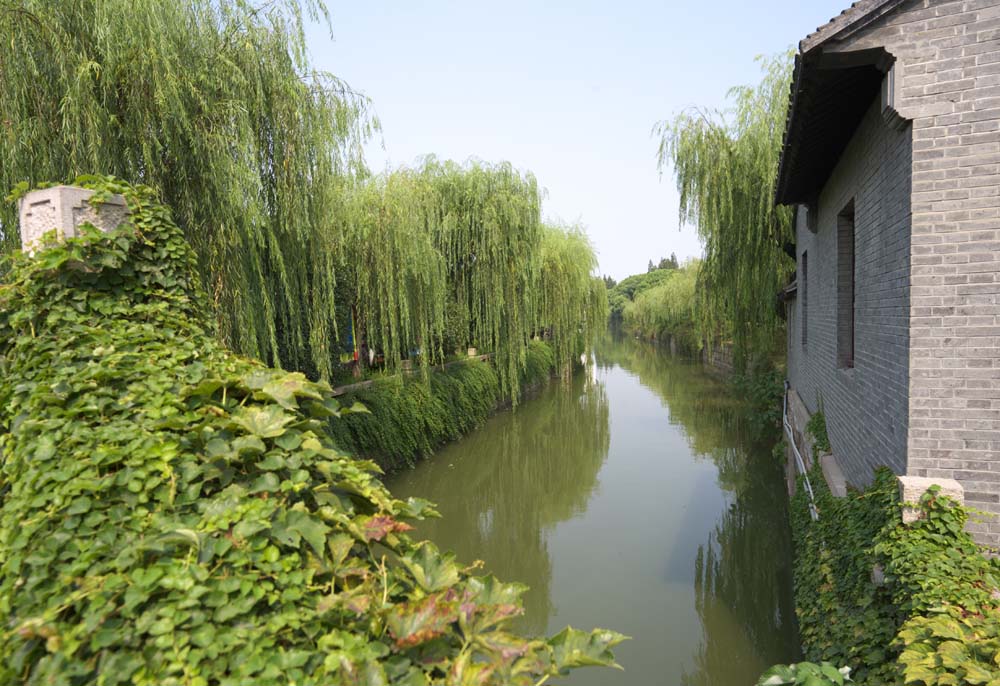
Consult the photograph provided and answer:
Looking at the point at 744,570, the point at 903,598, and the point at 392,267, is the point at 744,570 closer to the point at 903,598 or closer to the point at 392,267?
the point at 903,598

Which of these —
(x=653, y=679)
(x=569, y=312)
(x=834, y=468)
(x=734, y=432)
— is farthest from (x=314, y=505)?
(x=569, y=312)

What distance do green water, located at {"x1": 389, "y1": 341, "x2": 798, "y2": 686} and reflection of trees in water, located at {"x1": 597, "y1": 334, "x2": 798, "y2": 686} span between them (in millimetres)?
18

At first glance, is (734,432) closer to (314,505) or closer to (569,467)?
(569,467)

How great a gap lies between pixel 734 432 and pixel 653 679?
934 centimetres

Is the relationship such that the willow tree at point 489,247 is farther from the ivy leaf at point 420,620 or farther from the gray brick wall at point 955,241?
the ivy leaf at point 420,620

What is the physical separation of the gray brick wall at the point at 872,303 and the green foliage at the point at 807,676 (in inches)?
49.8

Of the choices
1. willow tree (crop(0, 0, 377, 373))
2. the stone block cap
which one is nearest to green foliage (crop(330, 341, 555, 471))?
willow tree (crop(0, 0, 377, 373))

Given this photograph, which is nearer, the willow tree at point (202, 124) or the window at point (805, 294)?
the willow tree at point (202, 124)

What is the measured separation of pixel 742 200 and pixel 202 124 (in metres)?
8.80

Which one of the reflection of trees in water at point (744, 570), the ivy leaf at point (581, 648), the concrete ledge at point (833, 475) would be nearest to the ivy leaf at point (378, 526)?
the ivy leaf at point (581, 648)

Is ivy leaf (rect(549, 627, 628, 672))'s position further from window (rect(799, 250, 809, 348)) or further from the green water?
window (rect(799, 250, 809, 348))

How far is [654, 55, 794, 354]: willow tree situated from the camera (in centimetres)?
979

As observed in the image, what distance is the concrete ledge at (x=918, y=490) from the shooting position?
290 centimetres

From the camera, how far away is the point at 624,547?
23.0ft
